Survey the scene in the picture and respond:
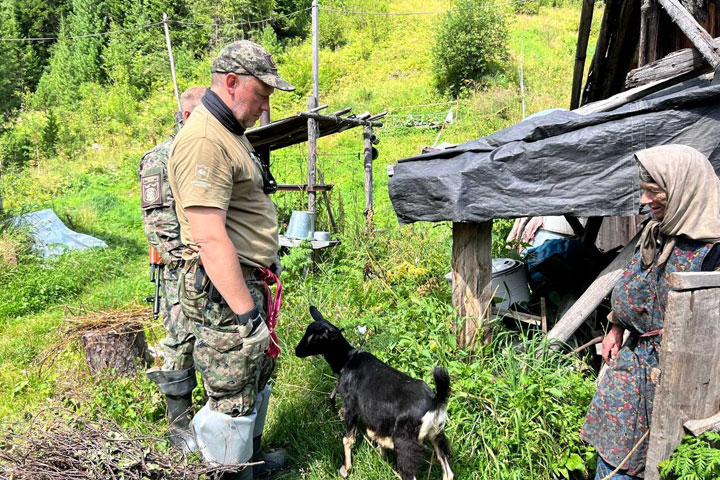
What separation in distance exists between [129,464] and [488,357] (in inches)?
97.9

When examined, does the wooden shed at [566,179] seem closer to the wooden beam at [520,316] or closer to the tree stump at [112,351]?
the wooden beam at [520,316]

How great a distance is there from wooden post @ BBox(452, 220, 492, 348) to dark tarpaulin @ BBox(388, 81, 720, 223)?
1.08 feet

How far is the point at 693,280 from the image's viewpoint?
1.98 meters

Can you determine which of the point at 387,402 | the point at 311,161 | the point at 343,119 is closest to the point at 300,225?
the point at 311,161

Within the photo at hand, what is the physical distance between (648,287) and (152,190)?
3.26 metres

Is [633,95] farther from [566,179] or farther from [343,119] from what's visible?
[343,119]

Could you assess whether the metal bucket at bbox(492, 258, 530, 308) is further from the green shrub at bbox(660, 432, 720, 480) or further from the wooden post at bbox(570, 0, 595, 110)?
the wooden post at bbox(570, 0, 595, 110)

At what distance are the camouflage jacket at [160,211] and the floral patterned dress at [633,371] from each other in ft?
9.24

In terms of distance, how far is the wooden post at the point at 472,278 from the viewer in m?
3.54

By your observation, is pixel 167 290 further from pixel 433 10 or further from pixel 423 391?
pixel 433 10

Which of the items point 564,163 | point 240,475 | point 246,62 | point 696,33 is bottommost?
point 240,475

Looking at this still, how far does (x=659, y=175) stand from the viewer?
2123 mm

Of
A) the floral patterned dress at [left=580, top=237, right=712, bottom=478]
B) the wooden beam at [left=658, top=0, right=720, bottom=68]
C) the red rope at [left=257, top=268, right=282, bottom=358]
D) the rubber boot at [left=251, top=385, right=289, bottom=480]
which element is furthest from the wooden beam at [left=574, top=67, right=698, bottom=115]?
the rubber boot at [left=251, top=385, right=289, bottom=480]

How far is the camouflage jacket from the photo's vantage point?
3.49m
